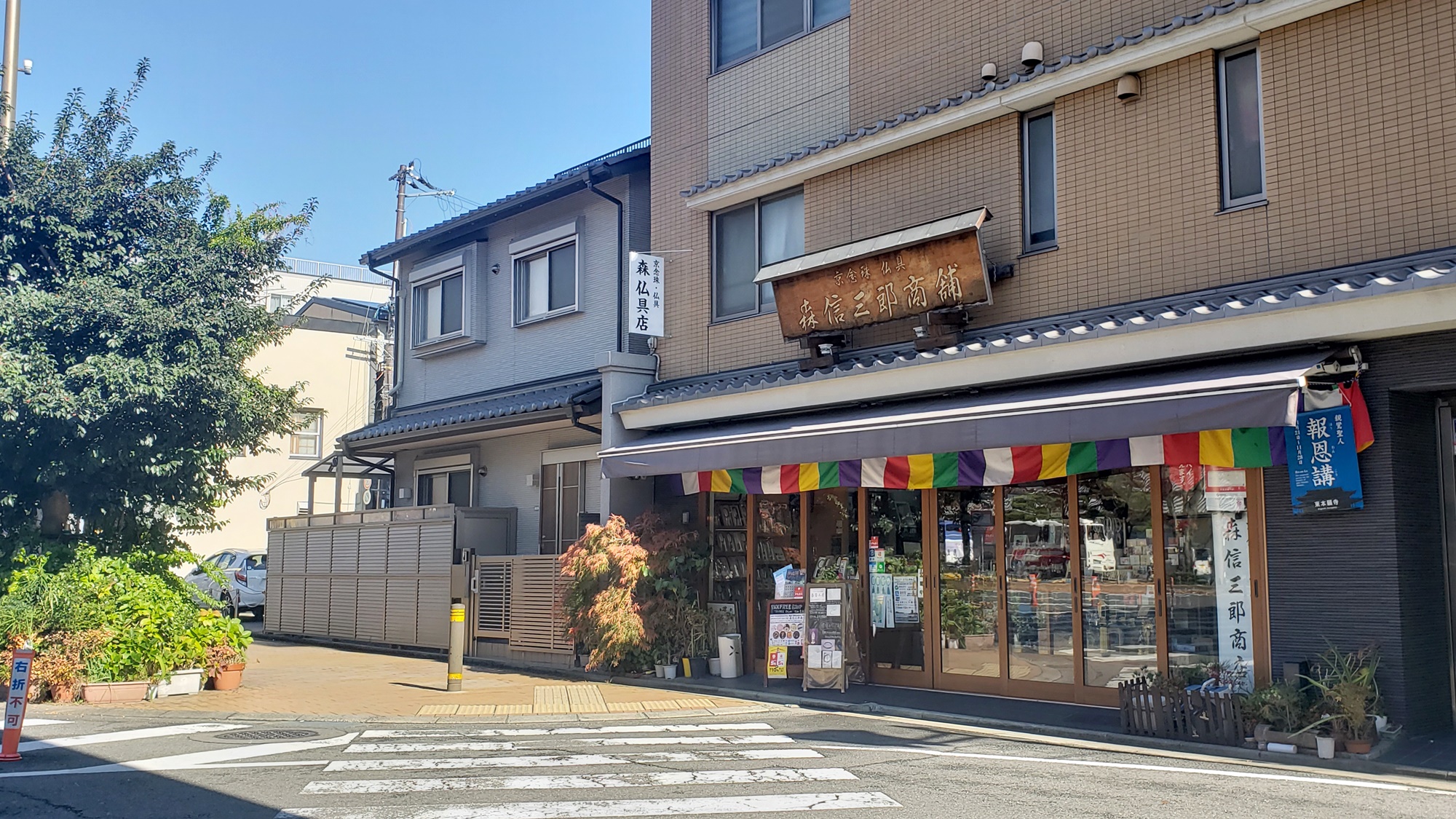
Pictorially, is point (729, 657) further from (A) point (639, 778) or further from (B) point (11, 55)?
(B) point (11, 55)

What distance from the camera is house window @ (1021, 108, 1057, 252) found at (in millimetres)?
12734

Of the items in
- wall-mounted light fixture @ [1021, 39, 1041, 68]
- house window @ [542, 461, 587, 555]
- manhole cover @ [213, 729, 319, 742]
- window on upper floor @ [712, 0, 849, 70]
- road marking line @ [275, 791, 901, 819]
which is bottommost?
manhole cover @ [213, 729, 319, 742]

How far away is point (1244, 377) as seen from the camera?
9531 mm

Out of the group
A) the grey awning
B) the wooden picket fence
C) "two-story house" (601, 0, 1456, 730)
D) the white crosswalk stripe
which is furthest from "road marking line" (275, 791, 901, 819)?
"two-story house" (601, 0, 1456, 730)

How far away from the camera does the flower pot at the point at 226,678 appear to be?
46.4 ft

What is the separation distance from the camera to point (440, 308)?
22.6m

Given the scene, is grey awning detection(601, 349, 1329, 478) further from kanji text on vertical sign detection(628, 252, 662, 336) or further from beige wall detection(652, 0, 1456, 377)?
kanji text on vertical sign detection(628, 252, 662, 336)

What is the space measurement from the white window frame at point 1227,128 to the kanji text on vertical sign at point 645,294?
26.8 ft

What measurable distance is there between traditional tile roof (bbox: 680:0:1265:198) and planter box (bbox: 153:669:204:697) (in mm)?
9029

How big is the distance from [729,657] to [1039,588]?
4.38 meters

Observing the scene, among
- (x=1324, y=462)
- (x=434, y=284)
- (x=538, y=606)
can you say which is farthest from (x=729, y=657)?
(x=434, y=284)

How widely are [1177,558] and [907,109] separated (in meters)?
6.32

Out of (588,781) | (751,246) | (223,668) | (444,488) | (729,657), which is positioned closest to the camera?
(588,781)

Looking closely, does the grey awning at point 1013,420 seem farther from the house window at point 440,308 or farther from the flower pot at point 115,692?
the house window at point 440,308
